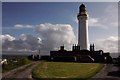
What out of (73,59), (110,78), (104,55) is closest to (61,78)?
(110,78)

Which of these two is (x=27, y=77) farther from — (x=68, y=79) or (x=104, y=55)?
(x=104, y=55)

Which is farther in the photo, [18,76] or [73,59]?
[73,59]

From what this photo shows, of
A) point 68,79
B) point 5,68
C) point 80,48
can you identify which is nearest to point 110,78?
point 68,79

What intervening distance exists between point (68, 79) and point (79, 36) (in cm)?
3723

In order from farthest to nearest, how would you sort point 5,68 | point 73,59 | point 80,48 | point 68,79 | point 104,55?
point 80,48 < point 104,55 < point 73,59 < point 5,68 < point 68,79

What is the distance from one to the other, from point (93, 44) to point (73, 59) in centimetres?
1228

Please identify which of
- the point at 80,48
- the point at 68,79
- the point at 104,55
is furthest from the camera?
the point at 80,48

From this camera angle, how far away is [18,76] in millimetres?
29484

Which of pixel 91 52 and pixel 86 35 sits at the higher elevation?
pixel 86 35

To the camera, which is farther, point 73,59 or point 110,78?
point 73,59

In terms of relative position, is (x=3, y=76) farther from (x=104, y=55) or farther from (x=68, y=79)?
(x=104, y=55)

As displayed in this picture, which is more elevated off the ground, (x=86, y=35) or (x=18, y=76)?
(x=86, y=35)

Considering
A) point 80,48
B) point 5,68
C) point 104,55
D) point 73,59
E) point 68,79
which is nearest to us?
point 68,79

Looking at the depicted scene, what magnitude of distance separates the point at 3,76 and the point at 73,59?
83.3ft
